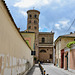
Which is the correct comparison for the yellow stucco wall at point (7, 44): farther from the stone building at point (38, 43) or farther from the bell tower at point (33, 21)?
the bell tower at point (33, 21)

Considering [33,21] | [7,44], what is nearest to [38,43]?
[33,21]

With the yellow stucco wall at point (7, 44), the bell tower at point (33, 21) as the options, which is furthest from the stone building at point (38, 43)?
the yellow stucco wall at point (7, 44)

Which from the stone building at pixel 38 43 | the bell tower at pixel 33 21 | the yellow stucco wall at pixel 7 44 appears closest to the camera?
the yellow stucco wall at pixel 7 44

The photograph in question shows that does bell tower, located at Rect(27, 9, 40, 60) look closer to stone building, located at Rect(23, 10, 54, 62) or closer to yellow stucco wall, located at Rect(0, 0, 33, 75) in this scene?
stone building, located at Rect(23, 10, 54, 62)

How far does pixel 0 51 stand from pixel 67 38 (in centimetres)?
2853

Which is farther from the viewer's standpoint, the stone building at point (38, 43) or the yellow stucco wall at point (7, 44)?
the stone building at point (38, 43)

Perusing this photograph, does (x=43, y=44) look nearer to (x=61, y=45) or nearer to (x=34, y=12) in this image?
(x=34, y=12)

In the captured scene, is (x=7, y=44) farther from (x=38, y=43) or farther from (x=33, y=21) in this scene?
(x=38, y=43)

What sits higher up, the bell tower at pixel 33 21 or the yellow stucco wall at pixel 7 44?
the bell tower at pixel 33 21

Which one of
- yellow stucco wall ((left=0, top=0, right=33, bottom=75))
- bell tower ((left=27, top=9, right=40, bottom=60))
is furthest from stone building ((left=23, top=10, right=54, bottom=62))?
yellow stucco wall ((left=0, top=0, right=33, bottom=75))

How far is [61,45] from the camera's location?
3272 cm

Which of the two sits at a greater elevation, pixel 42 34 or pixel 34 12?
pixel 34 12

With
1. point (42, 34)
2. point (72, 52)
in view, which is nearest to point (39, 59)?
point (42, 34)

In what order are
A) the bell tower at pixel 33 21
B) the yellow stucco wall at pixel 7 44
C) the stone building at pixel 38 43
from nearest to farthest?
1. the yellow stucco wall at pixel 7 44
2. the bell tower at pixel 33 21
3. the stone building at pixel 38 43
